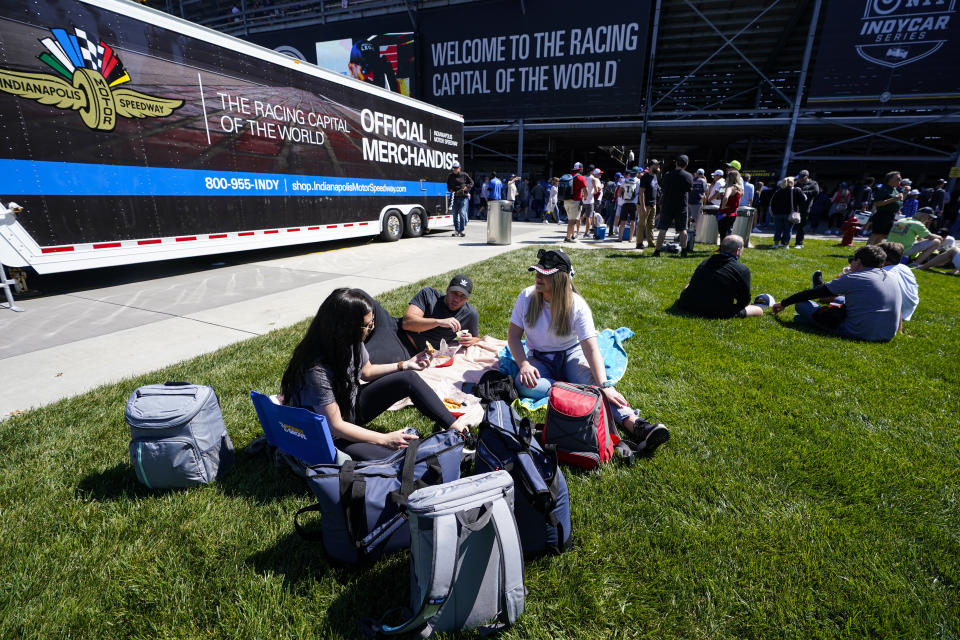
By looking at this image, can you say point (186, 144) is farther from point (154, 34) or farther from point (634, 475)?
point (634, 475)

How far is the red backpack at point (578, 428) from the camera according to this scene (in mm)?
2674

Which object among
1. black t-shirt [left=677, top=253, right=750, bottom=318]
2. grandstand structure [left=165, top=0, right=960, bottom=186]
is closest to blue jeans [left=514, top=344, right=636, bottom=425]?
black t-shirt [left=677, top=253, right=750, bottom=318]

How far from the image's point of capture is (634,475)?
2.71 m

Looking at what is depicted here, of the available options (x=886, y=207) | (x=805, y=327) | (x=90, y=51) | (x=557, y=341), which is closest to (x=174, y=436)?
(x=557, y=341)

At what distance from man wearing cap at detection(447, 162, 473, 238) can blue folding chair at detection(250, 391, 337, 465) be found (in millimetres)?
11738

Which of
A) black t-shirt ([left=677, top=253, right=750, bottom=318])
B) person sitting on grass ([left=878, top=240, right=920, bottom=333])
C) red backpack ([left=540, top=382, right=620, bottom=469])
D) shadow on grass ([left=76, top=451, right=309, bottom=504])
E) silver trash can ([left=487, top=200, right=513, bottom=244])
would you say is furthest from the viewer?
silver trash can ([left=487, top=200, right=513, bottom=244])

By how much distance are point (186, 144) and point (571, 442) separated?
7.75 meters

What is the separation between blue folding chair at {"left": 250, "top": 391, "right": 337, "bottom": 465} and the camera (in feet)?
7.41

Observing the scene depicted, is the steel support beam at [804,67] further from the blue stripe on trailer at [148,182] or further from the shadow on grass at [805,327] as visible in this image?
the blue stripe on trailer at [148,182]

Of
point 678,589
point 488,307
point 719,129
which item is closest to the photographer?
point 678,589

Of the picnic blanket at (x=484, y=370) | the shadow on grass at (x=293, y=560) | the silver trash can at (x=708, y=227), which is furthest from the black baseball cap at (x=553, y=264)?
the silver trash can at (x=708, y=227)

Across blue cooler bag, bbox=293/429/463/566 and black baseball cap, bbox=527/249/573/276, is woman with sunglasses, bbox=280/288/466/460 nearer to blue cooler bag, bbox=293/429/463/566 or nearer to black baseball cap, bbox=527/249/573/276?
blue cooler bag, bbox=293/429/463/566

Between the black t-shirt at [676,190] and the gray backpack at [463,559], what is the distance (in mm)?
9525

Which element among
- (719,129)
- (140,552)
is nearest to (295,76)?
(140,552)
